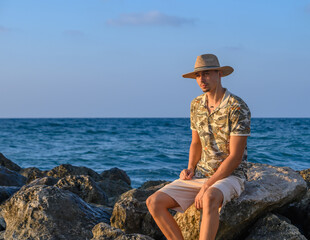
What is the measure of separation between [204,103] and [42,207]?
2.10 meters

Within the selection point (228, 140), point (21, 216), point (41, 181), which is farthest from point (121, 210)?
point (41, 181)

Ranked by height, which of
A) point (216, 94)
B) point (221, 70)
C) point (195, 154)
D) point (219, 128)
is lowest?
point (195, 154)

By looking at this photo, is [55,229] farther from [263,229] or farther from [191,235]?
[263,229]

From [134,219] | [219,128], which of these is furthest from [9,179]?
[219,128]

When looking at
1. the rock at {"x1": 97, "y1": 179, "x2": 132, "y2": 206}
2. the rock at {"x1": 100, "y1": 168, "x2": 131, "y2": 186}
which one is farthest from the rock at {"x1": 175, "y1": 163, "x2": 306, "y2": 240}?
the rock at {"x1": 100, "y1": 168, "x2": 131, "y2": 186}

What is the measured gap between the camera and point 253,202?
460 centimetres

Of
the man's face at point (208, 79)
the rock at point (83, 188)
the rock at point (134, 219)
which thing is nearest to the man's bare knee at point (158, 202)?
the rock at point (134, 219)

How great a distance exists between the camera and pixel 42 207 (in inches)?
198

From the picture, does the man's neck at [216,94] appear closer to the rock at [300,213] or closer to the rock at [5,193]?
the rock at [300,213]

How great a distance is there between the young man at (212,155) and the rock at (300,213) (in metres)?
1.32

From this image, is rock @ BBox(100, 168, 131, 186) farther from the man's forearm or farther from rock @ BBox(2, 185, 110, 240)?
the man's forearm

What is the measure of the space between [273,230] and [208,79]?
1.68 meters

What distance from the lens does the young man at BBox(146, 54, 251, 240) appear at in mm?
4277

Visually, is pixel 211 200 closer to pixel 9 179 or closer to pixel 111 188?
pixel 111 188
